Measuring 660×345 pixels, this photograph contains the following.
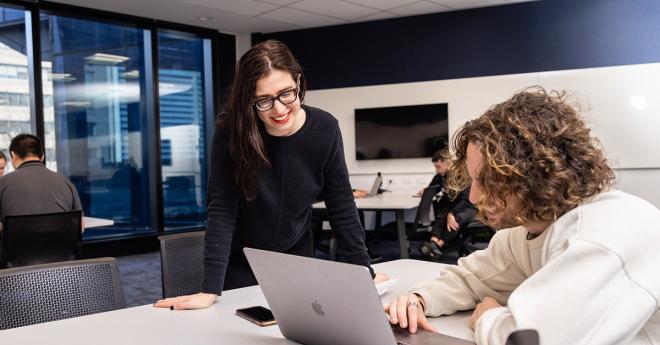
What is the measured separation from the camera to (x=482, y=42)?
660 cm

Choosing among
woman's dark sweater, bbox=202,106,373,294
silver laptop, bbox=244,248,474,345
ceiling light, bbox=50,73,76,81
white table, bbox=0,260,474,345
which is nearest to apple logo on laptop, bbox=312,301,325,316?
Answer: silver laptop, bbox=244,248,474,345

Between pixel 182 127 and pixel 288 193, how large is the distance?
5796 mm

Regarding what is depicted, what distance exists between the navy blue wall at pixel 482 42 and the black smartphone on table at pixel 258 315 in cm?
583

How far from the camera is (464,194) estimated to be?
185 inches

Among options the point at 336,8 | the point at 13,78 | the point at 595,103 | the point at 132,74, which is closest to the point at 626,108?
the point at 595,103

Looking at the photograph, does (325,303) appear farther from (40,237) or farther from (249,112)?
(40,237)

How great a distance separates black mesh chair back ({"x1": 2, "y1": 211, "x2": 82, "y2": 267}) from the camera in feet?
10.6

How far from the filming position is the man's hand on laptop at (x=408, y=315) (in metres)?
1.10

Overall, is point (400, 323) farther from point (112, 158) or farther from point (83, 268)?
point (112, 158)

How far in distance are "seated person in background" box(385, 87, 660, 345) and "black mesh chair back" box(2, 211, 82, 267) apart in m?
2.80

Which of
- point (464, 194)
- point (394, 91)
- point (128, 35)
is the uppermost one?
point (128, 35)

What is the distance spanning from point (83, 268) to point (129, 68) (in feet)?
18.0

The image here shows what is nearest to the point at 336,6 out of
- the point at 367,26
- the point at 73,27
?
the point at 367,26

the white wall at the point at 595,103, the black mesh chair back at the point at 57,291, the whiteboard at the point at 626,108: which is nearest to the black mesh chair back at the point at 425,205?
the white wall at the point at 595,103
